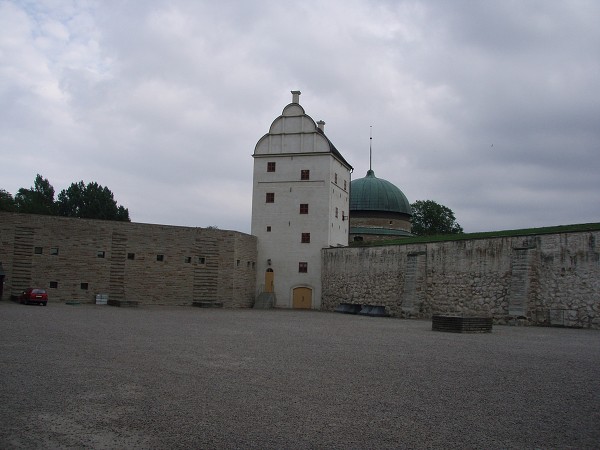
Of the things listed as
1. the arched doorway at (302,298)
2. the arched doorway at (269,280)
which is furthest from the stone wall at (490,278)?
the arched doorway at (269,280)

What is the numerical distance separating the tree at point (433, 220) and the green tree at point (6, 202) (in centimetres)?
4411

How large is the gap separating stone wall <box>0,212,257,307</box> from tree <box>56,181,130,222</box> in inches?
1429

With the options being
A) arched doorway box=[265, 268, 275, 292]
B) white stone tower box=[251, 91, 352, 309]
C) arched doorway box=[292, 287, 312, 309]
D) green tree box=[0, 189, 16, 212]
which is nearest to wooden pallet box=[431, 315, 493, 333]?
white stone tower box=[251, 91, 352, 309]

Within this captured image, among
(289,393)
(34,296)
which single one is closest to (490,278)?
(289,393)

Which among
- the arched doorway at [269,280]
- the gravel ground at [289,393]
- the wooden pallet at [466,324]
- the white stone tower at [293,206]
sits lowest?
the gravel ground at [289,393]

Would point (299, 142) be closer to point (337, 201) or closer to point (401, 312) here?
point (337, 201)

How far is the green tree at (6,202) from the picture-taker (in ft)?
185

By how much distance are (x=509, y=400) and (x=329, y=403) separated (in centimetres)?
290

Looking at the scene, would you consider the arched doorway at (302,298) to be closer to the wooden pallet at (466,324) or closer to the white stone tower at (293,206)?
the white stone tower at (293,206)

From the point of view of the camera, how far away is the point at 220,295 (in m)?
36.2

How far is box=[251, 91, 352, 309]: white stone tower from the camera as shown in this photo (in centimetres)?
3922

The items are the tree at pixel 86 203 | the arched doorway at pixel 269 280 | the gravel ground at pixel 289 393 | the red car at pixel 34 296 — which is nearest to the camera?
the gravel ground at pixel 289 393

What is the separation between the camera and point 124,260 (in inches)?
1321

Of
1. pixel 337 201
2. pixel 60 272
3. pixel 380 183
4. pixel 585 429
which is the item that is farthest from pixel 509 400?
pixel 380 183
